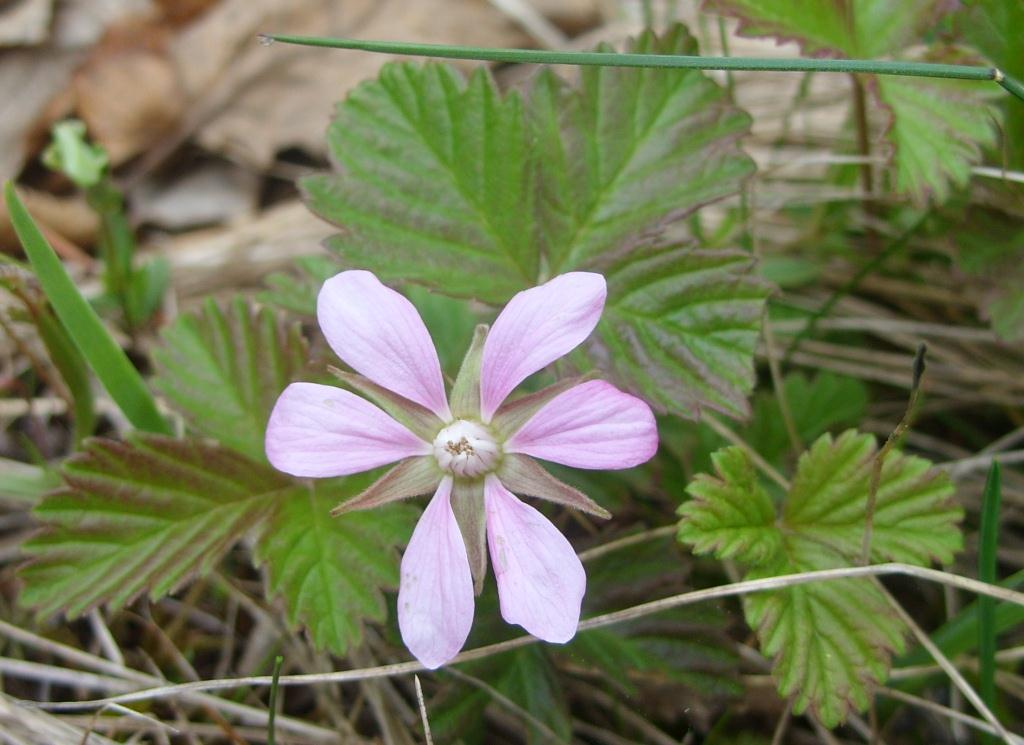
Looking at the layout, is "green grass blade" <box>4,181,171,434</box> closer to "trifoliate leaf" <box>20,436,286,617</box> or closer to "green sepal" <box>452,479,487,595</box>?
"trifoliate leaf" <box>20,436,286,617</box>

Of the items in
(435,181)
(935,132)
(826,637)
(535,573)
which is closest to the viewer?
(535,573)

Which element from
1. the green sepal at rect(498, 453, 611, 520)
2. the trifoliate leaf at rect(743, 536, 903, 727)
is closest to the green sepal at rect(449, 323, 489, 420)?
the green sepal at rect(498, 453, 611, 520)

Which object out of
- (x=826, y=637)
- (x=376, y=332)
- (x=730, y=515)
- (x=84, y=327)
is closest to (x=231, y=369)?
(x=84, y=327)

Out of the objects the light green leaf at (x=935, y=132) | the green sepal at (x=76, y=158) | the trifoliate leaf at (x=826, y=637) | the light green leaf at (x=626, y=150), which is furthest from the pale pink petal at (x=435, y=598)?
the green sepal at (x=76, y=158)

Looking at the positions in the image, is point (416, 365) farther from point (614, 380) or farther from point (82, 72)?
point (82, 72)

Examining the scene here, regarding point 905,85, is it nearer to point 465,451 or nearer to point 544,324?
point 544,324

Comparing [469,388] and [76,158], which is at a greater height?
[76,158]
